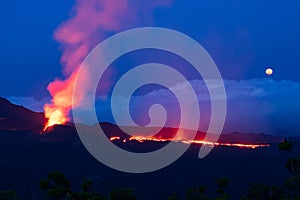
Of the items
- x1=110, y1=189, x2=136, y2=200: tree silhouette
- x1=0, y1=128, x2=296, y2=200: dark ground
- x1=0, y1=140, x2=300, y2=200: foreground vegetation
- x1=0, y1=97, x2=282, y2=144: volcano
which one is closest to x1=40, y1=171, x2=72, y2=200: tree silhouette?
x1=0, y1=140, x2=300, y2=200: foreground vegetation

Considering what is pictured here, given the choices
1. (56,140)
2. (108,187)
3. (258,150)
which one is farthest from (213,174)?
(56,140)

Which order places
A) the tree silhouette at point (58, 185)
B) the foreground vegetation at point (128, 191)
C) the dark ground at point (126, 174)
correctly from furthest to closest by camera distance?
the dark ground at point (126, 174) < the foreground vegetation at point (128, 191) < the tree silhouette at point (58, 185)

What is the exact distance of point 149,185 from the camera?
295 feet

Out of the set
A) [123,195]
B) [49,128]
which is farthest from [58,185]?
[49,128]

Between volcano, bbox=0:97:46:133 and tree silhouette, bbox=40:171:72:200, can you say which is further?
volcano, bbox=0:97:46:133

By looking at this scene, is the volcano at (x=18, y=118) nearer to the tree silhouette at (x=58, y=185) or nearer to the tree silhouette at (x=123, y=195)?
the tree silhouette at (x=123, y=195)

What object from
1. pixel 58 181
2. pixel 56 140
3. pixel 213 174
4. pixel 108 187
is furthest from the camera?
pixel 56 140

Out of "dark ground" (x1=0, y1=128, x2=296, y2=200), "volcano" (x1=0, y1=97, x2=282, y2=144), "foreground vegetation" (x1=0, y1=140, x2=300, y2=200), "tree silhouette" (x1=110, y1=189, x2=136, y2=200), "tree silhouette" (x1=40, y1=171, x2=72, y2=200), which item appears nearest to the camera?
"tree silhouette" (x1=40, y1=171, x2=72, y2=200)

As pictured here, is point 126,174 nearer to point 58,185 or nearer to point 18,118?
point 58,185

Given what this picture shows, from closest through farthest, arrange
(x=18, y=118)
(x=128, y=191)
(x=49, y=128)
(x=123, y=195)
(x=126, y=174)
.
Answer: (x=123, y=195), (x=128, y=191), (x=126, y=174), (x=49, y=128), (x=18, y=118)

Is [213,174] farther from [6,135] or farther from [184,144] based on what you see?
[6,135]

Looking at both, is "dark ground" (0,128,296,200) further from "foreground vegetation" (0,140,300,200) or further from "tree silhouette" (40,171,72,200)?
"tree silhouette" (40,171,72,200)

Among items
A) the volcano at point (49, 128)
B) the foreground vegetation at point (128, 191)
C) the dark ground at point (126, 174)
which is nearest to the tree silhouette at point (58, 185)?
the foreground vegetation at point (128, 191)

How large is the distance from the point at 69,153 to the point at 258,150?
42296 millimetres
